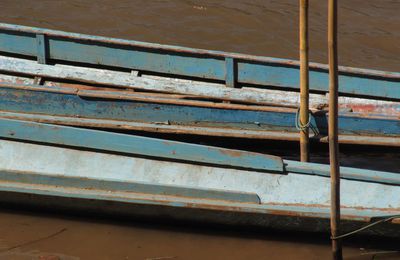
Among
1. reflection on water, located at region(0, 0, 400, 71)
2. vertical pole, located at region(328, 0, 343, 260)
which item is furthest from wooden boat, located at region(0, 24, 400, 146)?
reflection on water, located at region(0, 0, 400, 71)

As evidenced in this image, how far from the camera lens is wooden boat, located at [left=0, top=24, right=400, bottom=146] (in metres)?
7.15

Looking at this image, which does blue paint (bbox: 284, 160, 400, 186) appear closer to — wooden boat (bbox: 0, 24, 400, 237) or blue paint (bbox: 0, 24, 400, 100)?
wooden boat (bbox: 0, 24, 400, 237)

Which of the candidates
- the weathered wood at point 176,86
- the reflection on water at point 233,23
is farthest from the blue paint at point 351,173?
the reflection on water at point 233,23

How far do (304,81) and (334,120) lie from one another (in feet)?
3.01

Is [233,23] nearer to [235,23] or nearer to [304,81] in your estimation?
[235,23]

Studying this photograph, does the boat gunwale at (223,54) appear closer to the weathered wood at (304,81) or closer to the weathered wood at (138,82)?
the weathered wood at (138,82)

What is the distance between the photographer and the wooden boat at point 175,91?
715 cm

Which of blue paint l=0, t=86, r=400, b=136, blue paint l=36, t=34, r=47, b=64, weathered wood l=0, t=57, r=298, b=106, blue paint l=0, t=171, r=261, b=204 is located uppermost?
blue paint l=36, t=34, r=47, b=64

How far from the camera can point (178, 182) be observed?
651 centimetres

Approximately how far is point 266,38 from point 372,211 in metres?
5.86

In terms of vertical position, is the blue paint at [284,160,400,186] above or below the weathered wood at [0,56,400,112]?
below

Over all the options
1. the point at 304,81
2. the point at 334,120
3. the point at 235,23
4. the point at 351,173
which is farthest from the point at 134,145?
the point at 235,23

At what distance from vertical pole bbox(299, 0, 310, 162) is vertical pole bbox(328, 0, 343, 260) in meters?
0.74

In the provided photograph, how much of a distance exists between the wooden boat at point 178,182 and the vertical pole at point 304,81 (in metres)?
0.29
